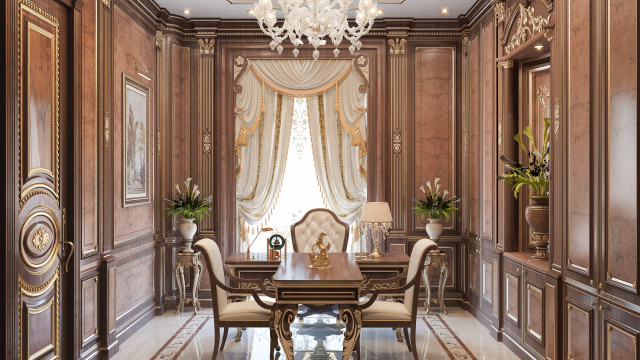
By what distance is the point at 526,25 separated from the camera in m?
4.66

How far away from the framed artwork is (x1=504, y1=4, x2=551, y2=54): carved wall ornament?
153 inches

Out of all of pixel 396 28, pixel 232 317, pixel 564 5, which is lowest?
pixel 232 317

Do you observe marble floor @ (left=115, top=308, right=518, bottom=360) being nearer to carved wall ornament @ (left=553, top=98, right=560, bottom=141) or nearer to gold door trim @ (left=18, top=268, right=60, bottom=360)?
gold door trim @ (left=18, top=268, right=60, bottom=360)

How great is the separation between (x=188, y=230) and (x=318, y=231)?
1.58m

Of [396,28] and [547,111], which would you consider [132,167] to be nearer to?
[396,28]

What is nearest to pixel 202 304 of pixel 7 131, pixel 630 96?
pixel 7 131

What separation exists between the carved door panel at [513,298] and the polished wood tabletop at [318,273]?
1489 millimetres

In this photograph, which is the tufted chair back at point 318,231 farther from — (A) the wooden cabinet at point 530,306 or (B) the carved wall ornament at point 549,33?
(B) the carved wall ornament at point 549,33

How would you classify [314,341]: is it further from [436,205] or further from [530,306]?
[436,205]

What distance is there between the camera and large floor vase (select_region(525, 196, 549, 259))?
4461 millimetres

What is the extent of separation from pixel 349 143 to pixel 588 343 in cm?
398

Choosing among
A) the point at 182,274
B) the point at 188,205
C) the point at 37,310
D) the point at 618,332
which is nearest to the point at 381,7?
the point at 188,205

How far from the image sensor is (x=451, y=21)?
663 cm

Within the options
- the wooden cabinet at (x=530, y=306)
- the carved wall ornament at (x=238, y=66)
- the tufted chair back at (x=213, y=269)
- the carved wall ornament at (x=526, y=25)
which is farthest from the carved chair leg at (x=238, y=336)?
the carved wall ornament at (x=526, y=25)
